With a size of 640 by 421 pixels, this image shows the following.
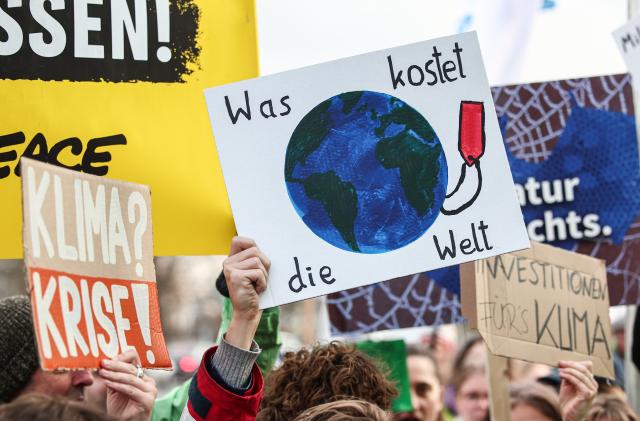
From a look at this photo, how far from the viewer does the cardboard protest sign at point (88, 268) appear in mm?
2354

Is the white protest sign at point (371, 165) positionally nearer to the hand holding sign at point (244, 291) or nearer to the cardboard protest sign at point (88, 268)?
the hand holding sign at point (244, 291)

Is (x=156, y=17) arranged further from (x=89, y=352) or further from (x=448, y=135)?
(x=89, y=352)

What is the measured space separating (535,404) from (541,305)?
783 millimetres

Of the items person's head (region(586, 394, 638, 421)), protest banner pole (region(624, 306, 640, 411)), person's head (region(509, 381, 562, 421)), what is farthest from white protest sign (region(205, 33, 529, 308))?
protest banner pole (region(624, 306, 640, 411))

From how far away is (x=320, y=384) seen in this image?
10.2ft

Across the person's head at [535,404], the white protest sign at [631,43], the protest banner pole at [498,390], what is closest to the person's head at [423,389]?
the person's head at [535,404]

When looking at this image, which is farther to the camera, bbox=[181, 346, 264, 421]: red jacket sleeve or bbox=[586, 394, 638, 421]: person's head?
bbox=[586, 394, 638, 421]: person's head

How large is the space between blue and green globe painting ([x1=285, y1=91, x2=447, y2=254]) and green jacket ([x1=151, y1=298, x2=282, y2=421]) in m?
0.66

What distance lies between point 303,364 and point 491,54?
3.11 metres

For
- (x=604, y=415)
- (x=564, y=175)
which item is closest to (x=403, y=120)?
(x=604, y=415)

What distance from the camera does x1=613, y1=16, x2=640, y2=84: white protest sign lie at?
16.1ft

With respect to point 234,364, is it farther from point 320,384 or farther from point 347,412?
point 320,384

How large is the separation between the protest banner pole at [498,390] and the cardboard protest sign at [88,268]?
1.77m

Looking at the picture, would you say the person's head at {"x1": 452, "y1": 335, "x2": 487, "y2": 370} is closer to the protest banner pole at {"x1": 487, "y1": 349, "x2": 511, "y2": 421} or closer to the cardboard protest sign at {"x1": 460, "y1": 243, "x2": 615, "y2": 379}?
the protest banner pole at {"x1": 487, "y1": 349, "x2": 511, "y2": 421}
